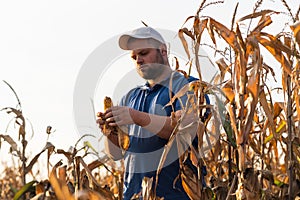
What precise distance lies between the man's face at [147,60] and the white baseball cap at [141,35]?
3 centimetres

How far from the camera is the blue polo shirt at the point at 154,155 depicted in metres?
2.08

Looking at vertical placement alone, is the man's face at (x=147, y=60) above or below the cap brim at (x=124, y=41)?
below

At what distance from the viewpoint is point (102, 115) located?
1867mm

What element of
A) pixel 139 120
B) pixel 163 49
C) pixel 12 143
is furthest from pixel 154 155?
pixel 12 143

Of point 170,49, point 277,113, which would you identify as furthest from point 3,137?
point 277,113

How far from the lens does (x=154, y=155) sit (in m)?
2.11

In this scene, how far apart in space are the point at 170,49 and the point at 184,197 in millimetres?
632

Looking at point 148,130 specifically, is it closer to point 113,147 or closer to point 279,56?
point 113,147

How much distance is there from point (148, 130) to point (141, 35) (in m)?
0.45

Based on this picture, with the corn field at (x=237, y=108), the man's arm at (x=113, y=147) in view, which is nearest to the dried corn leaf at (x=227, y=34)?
the corn field at (x=237, y=108)

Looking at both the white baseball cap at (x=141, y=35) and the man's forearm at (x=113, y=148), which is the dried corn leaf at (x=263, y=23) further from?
the man's forearm at (x=113, y=148)

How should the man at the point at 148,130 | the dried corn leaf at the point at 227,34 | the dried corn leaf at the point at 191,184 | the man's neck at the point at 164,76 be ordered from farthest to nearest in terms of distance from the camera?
the man's neck at the point at 164,76 < the man at the point at 148,130 < the dried corn leaf at the point at 191,184 < the dried corn leaf at the point at 227,34

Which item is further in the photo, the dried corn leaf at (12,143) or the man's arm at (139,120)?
the dried corn leaf at (12,143)

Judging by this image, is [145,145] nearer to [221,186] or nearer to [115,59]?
[221,186]
